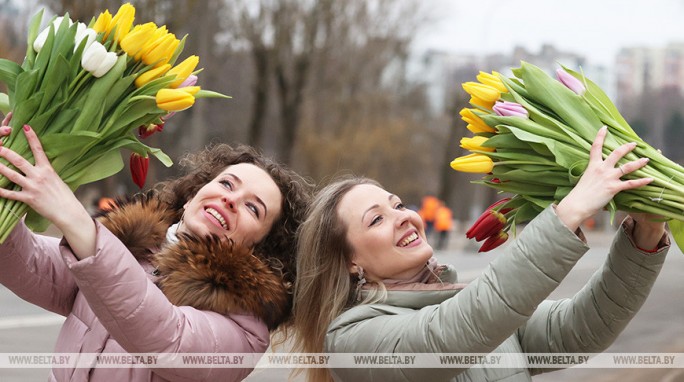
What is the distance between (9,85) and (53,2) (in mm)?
18225

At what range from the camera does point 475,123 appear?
2.93 m

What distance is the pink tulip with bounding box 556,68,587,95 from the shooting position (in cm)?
286

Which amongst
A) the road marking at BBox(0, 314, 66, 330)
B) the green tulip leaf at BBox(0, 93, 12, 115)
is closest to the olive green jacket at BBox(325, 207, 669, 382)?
the green tulip leaf at BBox(0, 93, 12, 115)

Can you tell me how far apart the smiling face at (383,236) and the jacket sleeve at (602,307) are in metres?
0.49

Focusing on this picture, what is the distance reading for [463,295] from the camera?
2.76m

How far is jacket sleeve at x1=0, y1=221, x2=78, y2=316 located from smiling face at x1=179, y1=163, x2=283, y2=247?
0.42 m

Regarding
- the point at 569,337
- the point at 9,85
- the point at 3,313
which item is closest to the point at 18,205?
the point at 9,85

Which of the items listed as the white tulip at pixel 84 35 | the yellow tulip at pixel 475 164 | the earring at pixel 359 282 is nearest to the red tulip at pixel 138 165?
the white tulip at pixel 84 35

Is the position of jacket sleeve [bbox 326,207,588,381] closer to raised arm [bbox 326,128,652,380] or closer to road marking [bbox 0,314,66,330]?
raised arm [bbox 326,128,652,380]

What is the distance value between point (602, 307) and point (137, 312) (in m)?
1.46

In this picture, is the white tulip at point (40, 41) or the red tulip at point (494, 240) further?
the red tulip at point (494, 240)

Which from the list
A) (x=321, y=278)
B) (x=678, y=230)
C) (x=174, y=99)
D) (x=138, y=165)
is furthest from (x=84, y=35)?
(x=678, y=230)

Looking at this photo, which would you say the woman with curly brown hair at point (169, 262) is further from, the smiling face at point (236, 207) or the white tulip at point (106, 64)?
the white tulip at point (106, 64)

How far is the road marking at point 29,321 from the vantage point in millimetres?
10531
